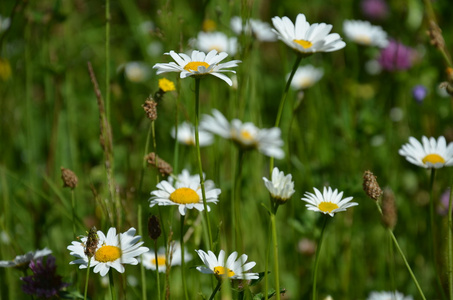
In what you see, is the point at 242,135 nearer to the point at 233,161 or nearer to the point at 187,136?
the point at 233,161

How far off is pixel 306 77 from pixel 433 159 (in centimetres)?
105

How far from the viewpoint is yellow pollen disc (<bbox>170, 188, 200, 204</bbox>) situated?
3.40ft

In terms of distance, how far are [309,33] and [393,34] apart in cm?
189

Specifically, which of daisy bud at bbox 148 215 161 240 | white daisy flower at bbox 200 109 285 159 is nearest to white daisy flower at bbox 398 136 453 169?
white daisy flower at bbox 200 109 285 159

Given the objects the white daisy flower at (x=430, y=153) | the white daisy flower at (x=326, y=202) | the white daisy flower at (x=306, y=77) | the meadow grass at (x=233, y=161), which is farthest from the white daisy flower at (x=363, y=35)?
the white daisy flower at (x=326, y=202)

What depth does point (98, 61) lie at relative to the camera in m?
2.68

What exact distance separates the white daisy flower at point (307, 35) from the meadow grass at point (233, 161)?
0.17m

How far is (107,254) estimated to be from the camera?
93 centimetres

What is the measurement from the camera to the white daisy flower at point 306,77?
2.10m

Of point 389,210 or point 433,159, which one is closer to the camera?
point 389,210

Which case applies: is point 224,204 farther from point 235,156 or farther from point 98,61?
point 98,61

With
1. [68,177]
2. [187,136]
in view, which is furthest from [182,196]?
[187,136]

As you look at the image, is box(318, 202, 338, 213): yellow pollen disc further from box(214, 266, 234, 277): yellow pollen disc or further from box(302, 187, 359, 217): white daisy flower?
box(214, 266, 234, 277): yellow pollen disc

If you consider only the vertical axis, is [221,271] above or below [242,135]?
below
